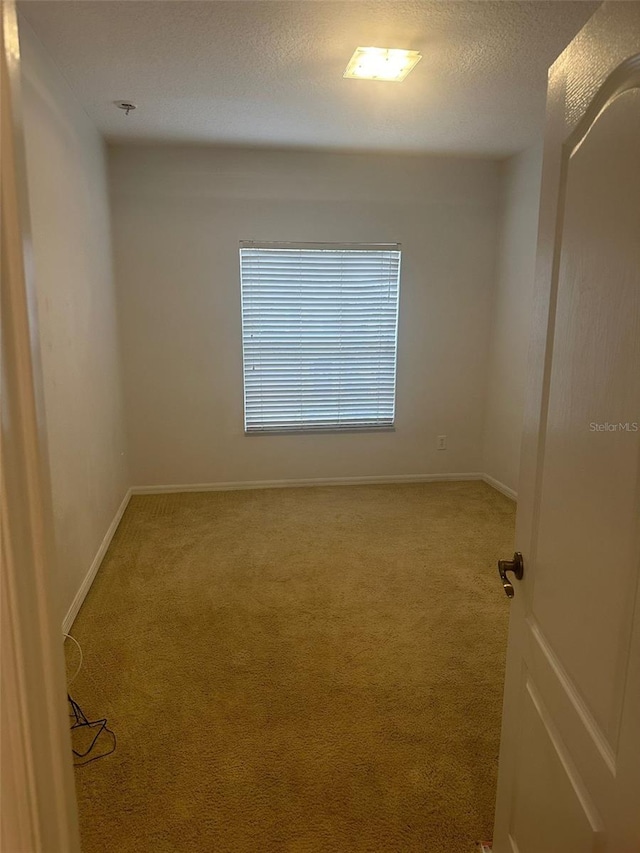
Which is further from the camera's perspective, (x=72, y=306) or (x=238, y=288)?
(x=238, y=288)

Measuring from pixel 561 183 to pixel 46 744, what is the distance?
133cm

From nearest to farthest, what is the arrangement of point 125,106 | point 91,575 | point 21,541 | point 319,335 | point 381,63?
point 21,541 → point 381,63 → point 91,575 → point 125,106 → point 319,335

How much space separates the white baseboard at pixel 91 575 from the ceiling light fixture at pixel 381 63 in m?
3.00

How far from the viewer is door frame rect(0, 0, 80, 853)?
0.70 metres

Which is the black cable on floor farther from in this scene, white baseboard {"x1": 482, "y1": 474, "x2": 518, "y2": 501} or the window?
white baseboard {"x1": 482, "y1": 474, "x2": 518, "y2": 501}

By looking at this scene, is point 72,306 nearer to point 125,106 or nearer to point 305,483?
point 125,106

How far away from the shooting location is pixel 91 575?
9.85 ft

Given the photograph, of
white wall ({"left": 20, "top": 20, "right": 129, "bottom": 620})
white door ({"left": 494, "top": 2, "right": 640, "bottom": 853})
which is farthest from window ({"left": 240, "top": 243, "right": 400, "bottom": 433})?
white door ({"left": 494, "top": 2, "right": 640, "bottom": 853})

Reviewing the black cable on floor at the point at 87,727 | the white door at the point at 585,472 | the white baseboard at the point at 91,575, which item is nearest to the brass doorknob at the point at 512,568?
the white door at the point at 585,472

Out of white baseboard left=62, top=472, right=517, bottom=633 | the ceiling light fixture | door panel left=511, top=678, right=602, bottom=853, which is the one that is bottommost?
white baseboard left=62, top=472, right=517, bottom=633

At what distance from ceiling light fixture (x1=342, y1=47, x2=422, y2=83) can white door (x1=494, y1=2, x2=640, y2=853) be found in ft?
5.67

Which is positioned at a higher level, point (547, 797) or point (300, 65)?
point (300, 65)

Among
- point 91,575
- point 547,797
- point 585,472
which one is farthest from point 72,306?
point 547,797

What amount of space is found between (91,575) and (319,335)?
254 centimetres
